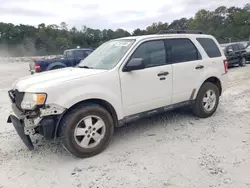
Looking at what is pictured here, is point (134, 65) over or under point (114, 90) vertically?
over

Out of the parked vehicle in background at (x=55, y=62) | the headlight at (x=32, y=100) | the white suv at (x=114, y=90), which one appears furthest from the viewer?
the parked vehicle in background at (x=55, y=62)

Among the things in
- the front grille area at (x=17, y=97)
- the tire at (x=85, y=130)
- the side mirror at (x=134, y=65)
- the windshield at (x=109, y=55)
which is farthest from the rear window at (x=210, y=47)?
the front grille area at (x=17, y=97)

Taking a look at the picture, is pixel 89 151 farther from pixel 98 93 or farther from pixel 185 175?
pixel 185 175

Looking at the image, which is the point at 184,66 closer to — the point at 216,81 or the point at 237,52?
the point at 216,81

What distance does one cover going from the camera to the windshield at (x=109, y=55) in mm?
4179

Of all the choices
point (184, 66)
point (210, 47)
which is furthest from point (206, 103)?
point (210, 47)

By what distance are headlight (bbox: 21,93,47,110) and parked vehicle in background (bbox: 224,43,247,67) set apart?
13072 millimetres

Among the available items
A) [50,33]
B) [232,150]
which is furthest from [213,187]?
[50,33]

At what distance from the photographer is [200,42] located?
523 centimetres

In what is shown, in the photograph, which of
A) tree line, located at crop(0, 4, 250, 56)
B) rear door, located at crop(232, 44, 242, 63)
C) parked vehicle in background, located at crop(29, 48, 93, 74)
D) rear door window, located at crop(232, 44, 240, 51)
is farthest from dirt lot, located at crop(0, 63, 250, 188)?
tree line, located at crop(0, 4, 250, 56)

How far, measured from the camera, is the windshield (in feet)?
13.7

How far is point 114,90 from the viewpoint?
3916mm

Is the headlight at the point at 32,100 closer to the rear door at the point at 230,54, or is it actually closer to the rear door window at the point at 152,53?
the rear door window at the point at 152,53

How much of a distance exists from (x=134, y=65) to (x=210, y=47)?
2349mm
